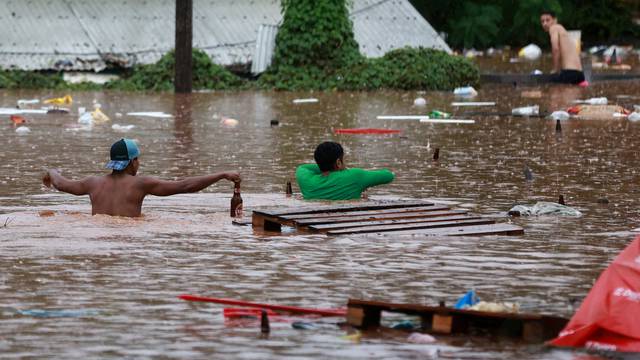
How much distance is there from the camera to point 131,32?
34031 millimetres

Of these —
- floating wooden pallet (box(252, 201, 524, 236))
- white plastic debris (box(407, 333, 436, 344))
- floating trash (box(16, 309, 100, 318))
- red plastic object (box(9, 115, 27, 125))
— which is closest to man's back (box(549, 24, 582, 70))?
red plastic object (box(9, 115, 27, 125))

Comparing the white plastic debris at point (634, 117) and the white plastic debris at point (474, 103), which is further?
the white plastic debris at point (474, 103)

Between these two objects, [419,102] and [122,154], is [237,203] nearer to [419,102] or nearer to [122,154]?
[122,154]

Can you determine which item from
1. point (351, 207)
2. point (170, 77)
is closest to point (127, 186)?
point (351, 207)

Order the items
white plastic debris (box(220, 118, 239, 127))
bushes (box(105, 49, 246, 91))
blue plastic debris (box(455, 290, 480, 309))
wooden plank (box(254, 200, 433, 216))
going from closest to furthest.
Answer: blue plastic debris (box(455, 290, 480, 309))
wooden plank (box(254, 200, 433, 216))
white plastic debris (box(220, 118, 239, 127))
bushes (box(105, 49, 246, 91))

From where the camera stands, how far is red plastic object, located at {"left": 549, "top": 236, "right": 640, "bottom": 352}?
23.6ft

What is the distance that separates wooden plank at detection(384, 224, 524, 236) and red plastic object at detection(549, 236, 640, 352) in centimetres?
364

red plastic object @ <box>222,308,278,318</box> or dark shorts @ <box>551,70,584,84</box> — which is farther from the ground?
dark shorts @ <box>551,70,584,84</box>

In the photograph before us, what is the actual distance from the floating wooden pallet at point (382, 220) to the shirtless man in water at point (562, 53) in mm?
16120

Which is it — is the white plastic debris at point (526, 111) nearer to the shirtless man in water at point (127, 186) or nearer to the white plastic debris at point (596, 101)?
the white plastic debris at point (596, 101)

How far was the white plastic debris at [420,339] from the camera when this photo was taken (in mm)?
7449

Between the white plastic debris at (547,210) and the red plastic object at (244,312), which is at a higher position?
the white plastic debris at (547,210)

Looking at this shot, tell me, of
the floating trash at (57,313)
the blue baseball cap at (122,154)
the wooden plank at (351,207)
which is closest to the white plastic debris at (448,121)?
the wooden plank at (351,207)

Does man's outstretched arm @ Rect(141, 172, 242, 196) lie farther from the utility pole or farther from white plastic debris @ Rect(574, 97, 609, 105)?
the utility pole
